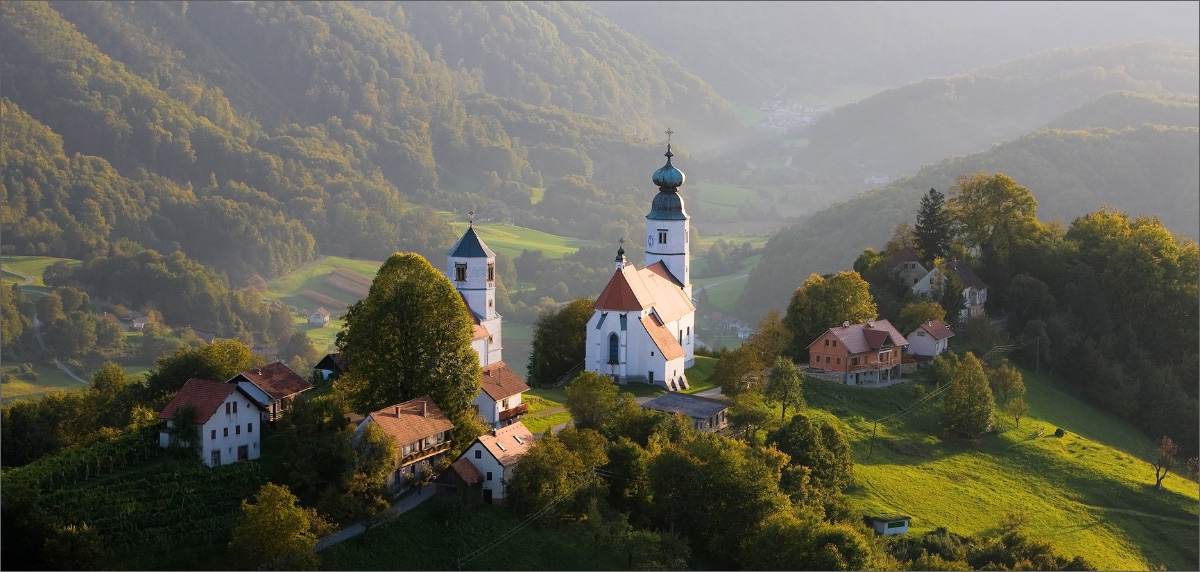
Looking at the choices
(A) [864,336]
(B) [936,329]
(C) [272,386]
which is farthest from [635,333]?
(C) [272,386]

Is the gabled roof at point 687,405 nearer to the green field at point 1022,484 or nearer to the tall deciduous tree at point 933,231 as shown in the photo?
the green field at point 1022,484

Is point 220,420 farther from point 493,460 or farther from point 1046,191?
point 1046,191

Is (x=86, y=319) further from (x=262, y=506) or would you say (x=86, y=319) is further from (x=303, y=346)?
(x=262, y=506)

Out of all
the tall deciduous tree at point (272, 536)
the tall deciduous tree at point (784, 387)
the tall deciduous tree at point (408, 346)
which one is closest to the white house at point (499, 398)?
the tall deciduous tree at point (408, 346)

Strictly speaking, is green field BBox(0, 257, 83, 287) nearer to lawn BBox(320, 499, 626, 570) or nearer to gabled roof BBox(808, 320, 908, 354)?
gabled roof BBox(808, 320, 908, 354)

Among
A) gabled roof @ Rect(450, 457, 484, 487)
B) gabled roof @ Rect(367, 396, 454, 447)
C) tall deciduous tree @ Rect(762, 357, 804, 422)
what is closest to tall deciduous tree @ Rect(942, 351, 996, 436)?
tall deciduous tree @ Rect(762, 357, 804, 422)
